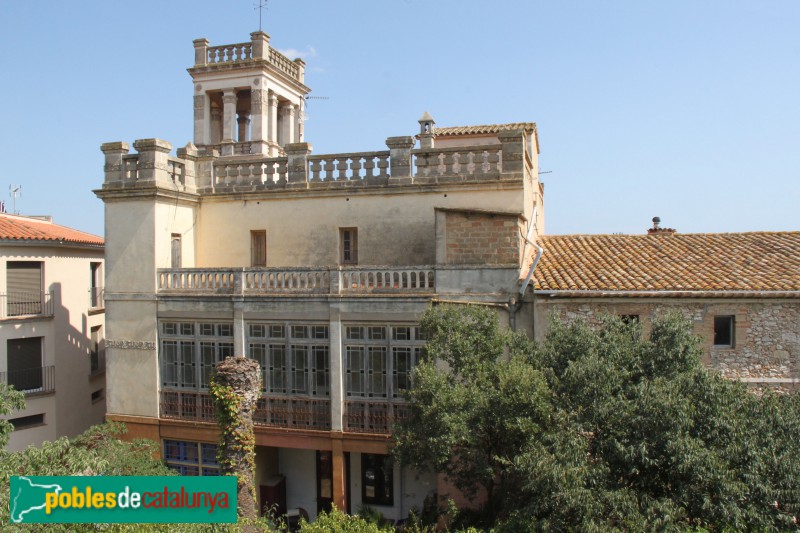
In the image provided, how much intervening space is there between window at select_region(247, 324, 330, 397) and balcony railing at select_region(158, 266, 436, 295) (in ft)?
3.68

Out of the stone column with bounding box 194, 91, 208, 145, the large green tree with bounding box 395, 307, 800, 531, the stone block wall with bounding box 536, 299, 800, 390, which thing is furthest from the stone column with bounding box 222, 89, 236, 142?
the stone block wall with bounding box 536, 299, 800, 390

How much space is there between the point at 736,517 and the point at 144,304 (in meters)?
16.3

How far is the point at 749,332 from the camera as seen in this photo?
15.8m

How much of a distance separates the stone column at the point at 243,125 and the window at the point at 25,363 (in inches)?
488

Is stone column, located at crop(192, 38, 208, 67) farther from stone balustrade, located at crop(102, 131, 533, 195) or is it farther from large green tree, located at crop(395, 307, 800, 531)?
large green tree, located at crop(395, 307, 800, 531)

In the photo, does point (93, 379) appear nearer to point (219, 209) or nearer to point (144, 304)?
point (144, 304)

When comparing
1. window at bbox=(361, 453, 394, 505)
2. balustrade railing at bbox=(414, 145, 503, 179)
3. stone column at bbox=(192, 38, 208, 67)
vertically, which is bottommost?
window at bbox=(361, 453, 394, 505)

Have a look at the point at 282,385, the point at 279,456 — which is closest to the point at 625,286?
the point at 282,385

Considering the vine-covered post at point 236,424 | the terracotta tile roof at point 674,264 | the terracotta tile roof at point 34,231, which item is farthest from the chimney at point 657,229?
the terracotta tile roof at point 34,231

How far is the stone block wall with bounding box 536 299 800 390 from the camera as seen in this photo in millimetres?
15656

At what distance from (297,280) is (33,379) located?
12.0m

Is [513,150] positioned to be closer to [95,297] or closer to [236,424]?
[236,424]

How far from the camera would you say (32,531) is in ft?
30.6

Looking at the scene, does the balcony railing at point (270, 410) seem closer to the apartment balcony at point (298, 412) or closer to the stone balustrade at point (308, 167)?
the apartment balcony at point (298, 412)
